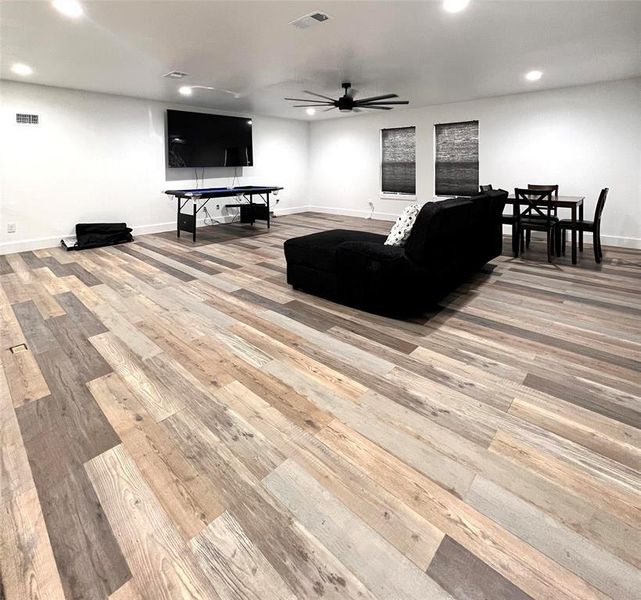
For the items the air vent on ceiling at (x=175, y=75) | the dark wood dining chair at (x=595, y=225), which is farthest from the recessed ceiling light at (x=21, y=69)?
the dark wood dining chair at (x=595, y=225)

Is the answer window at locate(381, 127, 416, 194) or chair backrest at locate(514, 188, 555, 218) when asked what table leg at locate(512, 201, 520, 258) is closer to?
chair backrest at locate(514, 188, 555, 218)

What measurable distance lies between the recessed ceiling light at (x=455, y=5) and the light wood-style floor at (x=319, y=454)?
2436 millimetres

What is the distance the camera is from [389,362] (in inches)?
95.3

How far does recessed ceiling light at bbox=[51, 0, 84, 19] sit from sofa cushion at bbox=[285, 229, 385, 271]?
2500 millimetres

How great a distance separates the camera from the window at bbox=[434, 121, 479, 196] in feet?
23.2

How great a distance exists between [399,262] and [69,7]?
3.31 m

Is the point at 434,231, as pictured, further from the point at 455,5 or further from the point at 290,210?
the point at 290,210

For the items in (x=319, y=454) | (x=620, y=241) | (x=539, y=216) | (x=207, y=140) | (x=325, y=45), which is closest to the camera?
(x=319, y=454)

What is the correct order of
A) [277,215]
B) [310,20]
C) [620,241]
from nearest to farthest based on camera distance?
[310,20] < [620,241] < [277,215]

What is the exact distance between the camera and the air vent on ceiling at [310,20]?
3.16 metres

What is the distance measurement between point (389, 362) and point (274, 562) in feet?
4.70

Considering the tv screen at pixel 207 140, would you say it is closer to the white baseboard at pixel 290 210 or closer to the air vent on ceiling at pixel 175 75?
the white baseboard at pixel 290 210

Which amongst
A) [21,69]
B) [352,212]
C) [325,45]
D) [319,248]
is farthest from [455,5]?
[352,212]

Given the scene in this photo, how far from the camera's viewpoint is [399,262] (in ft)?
9.66
